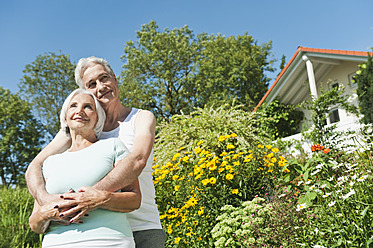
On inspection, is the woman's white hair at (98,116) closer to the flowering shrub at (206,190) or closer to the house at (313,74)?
the flowering shrub at (206,190)

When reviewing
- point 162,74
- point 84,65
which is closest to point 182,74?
point 162,74

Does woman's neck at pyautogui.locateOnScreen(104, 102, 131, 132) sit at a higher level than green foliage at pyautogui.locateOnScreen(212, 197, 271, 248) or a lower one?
higher

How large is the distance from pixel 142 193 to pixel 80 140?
14.4 inches

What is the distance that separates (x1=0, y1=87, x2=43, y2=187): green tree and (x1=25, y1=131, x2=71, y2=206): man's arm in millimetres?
25148

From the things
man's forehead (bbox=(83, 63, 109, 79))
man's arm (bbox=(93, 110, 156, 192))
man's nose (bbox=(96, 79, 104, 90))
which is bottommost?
man's arm (bbox=(93, 110, 156, 192))

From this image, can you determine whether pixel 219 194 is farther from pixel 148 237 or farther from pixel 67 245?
pixel 67 245

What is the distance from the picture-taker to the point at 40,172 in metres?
1.37

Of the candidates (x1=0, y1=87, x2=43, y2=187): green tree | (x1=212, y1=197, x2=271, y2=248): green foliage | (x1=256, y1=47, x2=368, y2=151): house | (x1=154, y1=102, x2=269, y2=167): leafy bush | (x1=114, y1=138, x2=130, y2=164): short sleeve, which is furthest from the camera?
(x1=0, y1=87, x2=43, y2=187): green tree

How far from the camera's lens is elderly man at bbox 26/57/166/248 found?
1216 millimetres

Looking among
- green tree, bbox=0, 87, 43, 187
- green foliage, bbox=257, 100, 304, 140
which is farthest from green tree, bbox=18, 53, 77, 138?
green foliage, bbox=257, 100, 304, 140

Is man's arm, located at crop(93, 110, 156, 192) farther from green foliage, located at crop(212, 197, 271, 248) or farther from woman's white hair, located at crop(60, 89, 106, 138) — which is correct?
green foliage, located at crop(212, 197, 271, 248)

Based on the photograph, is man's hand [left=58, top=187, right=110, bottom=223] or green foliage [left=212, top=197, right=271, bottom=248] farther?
green foliage [left=212, top=197, right=271, bottom=248]

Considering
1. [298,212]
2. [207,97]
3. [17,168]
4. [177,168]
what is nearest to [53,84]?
[17,168]

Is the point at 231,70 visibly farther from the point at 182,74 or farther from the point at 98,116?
the point at 98,116
